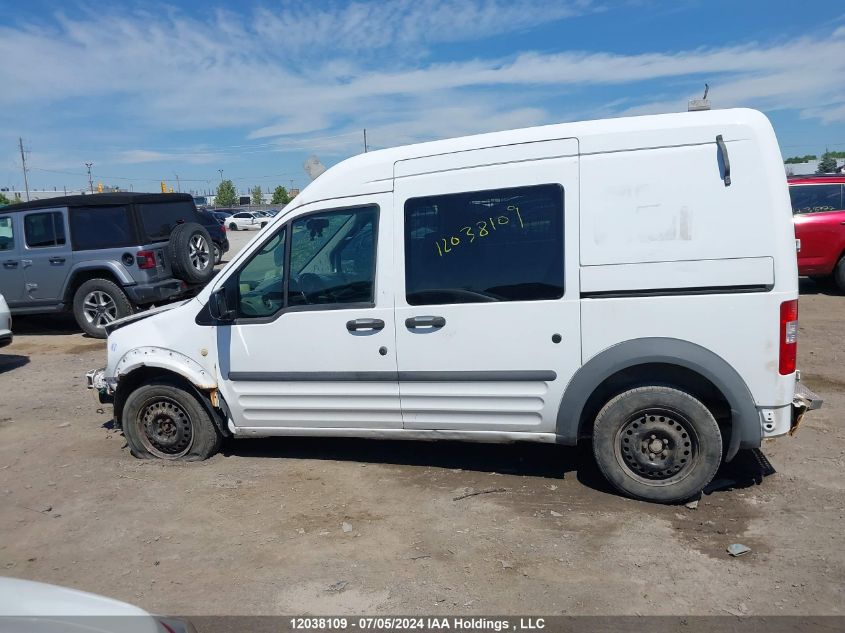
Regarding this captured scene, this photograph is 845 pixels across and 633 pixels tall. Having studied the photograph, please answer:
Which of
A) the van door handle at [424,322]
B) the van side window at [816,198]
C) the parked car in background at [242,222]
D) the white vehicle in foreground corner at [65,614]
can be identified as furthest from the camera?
the parked car in background at [242,222]

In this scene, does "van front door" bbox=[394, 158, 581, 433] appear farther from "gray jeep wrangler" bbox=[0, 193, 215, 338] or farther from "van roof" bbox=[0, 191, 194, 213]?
"van roof" bbox=[0, 191, 194, 213]

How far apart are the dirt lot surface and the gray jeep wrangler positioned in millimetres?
4639

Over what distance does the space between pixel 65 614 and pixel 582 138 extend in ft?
11.6

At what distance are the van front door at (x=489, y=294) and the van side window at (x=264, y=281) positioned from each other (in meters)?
0.88

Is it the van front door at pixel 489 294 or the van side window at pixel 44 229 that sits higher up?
the van side window at pixel 44 229

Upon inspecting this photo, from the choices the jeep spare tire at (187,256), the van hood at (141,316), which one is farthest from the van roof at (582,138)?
the jeep spare tire at (187,256)

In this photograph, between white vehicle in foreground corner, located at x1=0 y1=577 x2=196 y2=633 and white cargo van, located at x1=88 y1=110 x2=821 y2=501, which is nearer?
white vehicle in foreground corner, located at x1=0 y1=577 x2=196 y2=633

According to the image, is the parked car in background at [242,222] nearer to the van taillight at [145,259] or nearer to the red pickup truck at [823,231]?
the van taillight at [145,259]

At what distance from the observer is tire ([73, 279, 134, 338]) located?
10.2m

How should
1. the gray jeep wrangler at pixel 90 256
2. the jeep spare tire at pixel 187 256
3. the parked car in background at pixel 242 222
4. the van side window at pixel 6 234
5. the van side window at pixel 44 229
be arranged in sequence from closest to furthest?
the jeep spare tire at pixel 187 256 < the gray jeep wrangler at pixel 90 256 < the van side window at pixel 44 229 < the van side window at pixel 6 234 < the parked car in background at pixel 242 222

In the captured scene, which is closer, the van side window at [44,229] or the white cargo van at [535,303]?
the white cargo van at [535,303]

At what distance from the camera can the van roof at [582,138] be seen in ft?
13.1

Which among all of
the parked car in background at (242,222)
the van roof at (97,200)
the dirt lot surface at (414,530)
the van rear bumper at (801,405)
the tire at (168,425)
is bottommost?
the dirt lot surface at (414,530)

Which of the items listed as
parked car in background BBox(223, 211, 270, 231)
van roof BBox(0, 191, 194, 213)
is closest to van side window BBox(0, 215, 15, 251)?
van roof BBox(0, 191, 194, 213)
